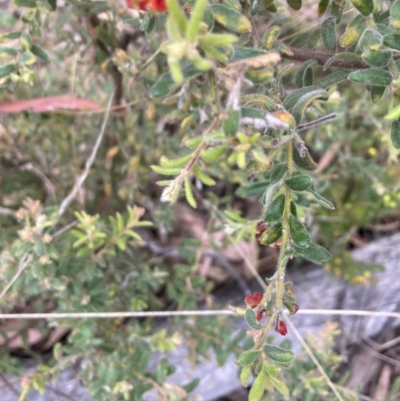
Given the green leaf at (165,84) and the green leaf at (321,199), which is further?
the green leaf at (321,199)

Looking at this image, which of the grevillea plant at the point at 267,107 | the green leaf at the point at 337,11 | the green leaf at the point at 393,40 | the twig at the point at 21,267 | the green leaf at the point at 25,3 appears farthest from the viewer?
the twig at the point at 21,267

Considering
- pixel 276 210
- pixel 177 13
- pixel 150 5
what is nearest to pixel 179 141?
pixel 276 210

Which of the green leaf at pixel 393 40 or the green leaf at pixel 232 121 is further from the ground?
the green leaf at pixel 393 40

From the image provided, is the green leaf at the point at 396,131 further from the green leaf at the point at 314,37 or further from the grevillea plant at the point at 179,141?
the green leaf at the point at 314,37

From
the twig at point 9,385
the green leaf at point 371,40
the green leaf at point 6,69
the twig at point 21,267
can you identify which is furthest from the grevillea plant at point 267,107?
the twig at point 9,385

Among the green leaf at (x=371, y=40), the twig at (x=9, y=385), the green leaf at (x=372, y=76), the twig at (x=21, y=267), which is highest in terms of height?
the green leaf at (x=371, y=40)

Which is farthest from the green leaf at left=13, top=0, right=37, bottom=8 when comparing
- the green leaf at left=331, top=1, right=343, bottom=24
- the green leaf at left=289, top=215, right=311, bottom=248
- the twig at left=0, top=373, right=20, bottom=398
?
the twig at left=0, top=373, right=20, bottom=398

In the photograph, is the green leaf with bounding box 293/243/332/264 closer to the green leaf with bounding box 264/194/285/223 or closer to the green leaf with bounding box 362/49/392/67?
the green leaf with bounding box 264/194/285/223

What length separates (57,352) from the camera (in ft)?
3.99

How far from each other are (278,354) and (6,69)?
0.80 meters

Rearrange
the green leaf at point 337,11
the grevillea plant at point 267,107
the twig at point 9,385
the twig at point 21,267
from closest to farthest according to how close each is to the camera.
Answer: the grevillea plant at point 267,107, the green leaf at point 337,11, the twig at point 21,267, the twig at point 9,385

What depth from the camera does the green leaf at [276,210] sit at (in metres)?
0.72

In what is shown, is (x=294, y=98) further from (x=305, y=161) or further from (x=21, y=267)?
(x=21, y=267)

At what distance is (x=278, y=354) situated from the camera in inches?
28.6
